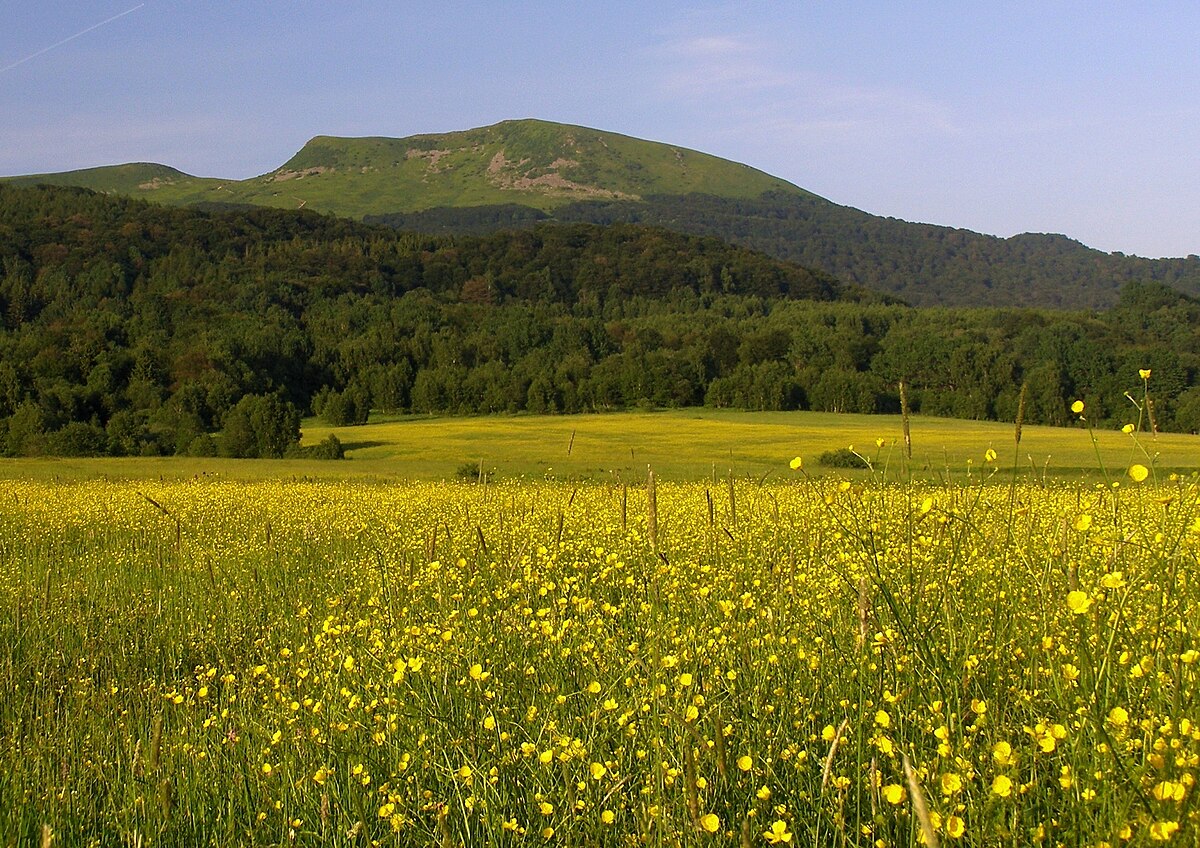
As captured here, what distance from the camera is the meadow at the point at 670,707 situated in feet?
9.14

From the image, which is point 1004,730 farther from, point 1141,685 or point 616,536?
point 616,536

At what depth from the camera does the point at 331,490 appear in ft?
61.6

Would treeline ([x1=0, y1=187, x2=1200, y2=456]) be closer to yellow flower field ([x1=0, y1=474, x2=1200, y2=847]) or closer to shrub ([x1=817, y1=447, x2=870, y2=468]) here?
shrub ([x1=817, y1=447, x2=870, y2=468])

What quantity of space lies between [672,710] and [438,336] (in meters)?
95.5

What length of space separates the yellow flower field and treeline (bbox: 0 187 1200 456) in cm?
3266

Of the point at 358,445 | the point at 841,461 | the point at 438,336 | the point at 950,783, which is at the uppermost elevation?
the point at 438,336

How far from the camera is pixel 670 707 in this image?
3.43m

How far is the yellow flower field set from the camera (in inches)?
109

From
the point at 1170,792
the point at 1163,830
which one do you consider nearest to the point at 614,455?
the point at 1170,792

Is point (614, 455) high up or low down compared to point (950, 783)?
down

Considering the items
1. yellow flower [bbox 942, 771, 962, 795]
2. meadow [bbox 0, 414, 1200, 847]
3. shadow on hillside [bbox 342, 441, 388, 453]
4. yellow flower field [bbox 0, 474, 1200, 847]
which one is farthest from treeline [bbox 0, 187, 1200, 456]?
yellow flower [bbox 942, 771, 962, 795]

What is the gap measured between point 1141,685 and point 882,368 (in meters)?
87.1

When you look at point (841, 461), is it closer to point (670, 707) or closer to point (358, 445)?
point (358, 445)

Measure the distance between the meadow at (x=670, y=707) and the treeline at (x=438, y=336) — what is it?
32262 millimetres
